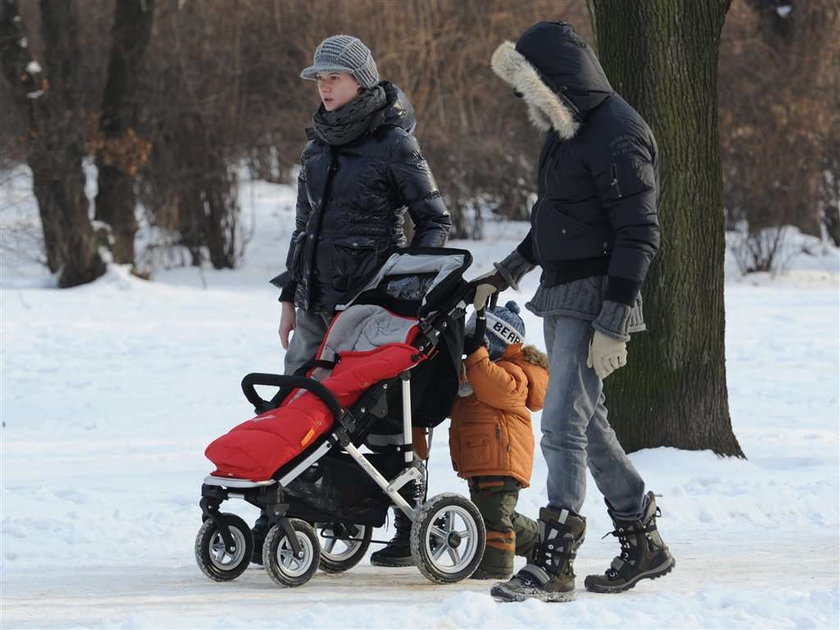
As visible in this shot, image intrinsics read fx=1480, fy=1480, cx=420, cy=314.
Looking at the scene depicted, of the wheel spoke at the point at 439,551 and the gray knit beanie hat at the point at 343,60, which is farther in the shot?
the gray knit beanie hat at the point at 343,60

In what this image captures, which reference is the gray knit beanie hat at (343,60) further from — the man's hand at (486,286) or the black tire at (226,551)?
the black tire at (226,551)

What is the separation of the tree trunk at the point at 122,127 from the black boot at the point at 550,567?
14723 mm

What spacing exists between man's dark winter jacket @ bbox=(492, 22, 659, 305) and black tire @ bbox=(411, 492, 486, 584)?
3.02 ft

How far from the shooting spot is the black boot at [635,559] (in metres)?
5.38

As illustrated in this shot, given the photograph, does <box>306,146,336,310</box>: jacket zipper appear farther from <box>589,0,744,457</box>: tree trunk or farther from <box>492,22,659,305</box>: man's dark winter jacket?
<box>589,0,744,457</box>: tree trunk

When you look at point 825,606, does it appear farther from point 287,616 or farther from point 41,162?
point 41,162

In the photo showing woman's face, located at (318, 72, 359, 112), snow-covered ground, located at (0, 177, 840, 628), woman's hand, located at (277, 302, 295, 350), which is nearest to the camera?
snow-covered ground, located at (0, 177, 840, 628)

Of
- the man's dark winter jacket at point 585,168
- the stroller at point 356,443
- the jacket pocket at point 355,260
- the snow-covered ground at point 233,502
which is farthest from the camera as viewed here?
the jacket pocket at point 355,260

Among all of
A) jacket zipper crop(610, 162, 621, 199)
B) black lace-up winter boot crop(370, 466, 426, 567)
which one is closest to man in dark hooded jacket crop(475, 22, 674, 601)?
jacket zipper crop(610, 162, 621, 199)

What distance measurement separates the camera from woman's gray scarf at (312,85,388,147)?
229 inches

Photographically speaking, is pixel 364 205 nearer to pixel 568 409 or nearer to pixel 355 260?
pixel 355 260

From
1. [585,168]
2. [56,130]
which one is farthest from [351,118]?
[56,130]

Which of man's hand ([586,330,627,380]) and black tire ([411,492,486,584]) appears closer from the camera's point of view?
man's hand ([586,330,627,380])

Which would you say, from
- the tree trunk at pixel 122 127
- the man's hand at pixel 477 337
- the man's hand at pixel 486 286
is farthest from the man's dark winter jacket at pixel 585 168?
the tree trunk at pixel 122 127
